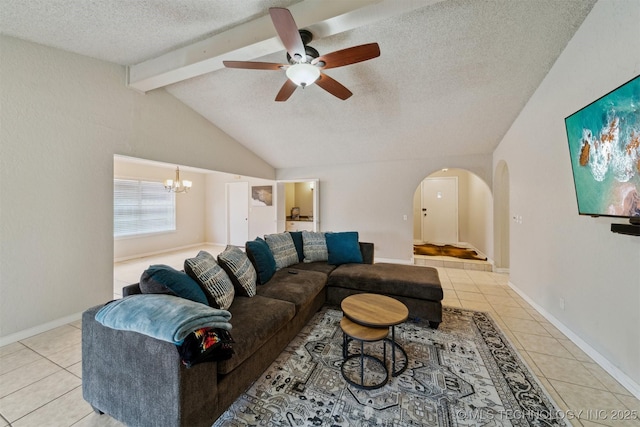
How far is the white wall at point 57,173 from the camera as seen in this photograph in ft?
7.50

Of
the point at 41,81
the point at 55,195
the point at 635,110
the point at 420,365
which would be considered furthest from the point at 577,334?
the point at 41,81

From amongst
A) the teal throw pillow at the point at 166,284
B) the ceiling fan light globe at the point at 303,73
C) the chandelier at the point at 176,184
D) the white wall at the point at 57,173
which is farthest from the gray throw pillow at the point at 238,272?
the chandelier at the point at 176,184

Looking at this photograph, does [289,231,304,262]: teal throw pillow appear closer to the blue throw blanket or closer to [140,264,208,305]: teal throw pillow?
[140,264,208,305]: teal throw pillow

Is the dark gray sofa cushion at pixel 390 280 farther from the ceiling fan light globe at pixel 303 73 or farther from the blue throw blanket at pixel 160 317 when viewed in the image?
the ceiling fan light globe at pixel 303 73

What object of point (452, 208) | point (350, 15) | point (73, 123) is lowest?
point (452, 208)

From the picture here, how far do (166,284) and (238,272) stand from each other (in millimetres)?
684

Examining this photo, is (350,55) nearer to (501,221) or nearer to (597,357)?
(597,357)

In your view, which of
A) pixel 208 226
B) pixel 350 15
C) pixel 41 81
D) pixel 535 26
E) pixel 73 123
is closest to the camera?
pixel 350 15

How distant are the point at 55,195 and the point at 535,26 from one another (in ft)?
16.8

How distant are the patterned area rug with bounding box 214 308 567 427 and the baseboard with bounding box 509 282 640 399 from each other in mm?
588

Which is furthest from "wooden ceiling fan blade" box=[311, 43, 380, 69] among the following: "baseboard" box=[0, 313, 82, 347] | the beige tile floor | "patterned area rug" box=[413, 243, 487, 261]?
"patterned area rug" box=[413, 243, 487, 261]

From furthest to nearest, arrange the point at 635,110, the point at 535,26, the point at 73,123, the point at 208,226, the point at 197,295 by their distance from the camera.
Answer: the point at 208,226 → the point at 73,123 → the point at 535,26 → the point at 197,295 → the point at 635,110

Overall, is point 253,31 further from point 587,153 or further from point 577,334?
point 577,334

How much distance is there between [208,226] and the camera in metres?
7.69
